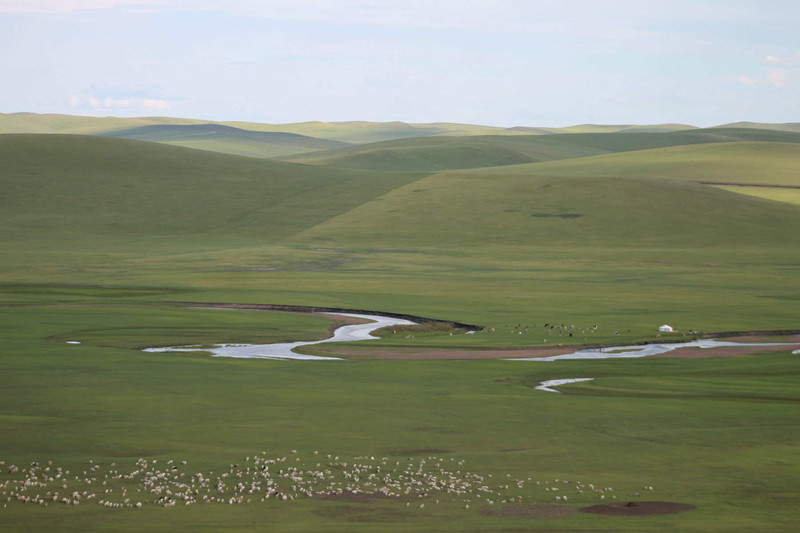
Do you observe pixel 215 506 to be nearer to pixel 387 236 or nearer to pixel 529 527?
pixel 529 527

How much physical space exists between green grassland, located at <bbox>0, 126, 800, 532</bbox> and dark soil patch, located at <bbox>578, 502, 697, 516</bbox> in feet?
1.13

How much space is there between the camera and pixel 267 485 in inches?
758

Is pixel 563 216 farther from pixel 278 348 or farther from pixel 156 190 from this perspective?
pixel 278 348

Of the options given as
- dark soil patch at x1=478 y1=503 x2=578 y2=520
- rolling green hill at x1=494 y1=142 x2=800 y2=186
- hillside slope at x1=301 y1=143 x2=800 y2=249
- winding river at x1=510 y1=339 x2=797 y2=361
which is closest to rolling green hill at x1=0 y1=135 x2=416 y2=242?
hillside slope at x1=301 y1=143 x2=800 y2=249

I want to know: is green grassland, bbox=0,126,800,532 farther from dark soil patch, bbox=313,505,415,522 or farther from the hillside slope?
the hillside slope

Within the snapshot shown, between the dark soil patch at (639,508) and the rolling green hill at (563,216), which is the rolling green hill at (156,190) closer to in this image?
the rolling green hill at (563,216)

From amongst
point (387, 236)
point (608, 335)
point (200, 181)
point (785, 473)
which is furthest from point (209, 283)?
point (200, 181)

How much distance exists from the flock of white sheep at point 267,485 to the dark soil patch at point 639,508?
596 mm

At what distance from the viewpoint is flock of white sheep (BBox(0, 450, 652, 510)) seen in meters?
18.2

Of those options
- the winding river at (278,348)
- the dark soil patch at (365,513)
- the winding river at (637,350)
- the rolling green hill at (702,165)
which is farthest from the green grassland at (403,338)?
the rolling green hill at (702,165)

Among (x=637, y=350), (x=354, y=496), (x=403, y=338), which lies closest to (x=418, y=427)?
(x=354, y=496)

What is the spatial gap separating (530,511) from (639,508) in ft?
6.50

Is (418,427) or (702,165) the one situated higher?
(702,165)

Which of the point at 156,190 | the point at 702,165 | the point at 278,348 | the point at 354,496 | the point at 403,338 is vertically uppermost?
the point at 702,165
